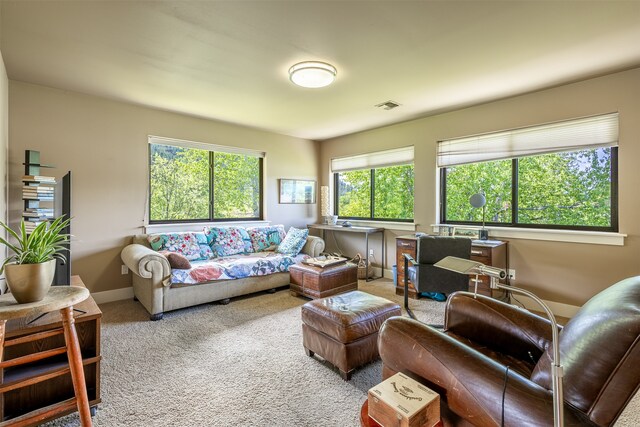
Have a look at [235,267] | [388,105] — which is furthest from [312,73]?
[235,267]

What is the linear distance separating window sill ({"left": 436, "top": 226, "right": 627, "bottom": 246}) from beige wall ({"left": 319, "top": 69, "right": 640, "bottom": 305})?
0.05 meters

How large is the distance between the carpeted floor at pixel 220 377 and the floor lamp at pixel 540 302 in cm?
113

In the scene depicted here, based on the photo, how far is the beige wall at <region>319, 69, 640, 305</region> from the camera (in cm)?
279

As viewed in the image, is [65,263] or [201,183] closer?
[65,263]

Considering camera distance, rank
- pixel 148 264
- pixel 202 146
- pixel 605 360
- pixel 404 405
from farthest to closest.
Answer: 1. pixel 202 146
2. pixel 148 264
3. pixel 404 405
4. pixel 605 360

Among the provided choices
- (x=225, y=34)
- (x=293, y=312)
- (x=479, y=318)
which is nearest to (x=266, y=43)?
(x=225, y=34)

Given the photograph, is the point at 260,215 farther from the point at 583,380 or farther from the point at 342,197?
the point at 583,380

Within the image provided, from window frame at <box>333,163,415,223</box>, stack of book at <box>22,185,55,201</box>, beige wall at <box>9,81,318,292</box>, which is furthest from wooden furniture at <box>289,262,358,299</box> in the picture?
stack of book at <box>22,185,55,201</box>

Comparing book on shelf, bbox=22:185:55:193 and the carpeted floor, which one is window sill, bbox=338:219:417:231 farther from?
book on shelf, bbox=22:185:55:193

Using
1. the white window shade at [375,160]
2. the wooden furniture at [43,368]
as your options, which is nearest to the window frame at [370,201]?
the white window shade at [375,160]

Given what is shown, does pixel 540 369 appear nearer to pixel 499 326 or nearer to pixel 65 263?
pixel 499 326

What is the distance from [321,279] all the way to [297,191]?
96.0 inches

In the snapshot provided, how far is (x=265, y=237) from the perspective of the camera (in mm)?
4652

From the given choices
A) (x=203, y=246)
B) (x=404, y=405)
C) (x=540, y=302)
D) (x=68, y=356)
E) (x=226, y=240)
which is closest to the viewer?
(x=540, y=302)
